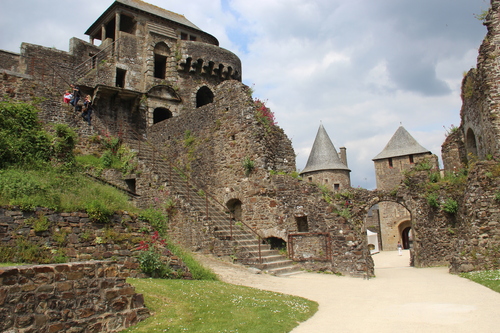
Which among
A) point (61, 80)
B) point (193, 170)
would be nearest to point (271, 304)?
point (193, 170)

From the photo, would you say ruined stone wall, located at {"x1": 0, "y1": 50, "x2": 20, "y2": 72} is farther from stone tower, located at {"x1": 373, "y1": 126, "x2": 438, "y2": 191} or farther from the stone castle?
stone tower, located at {"x1": 373, "y1": 126, "x2": 438, "y2": 191}

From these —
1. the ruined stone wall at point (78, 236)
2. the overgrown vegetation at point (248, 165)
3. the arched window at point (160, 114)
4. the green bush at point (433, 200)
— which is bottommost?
the ruined stone wall at point (78, 236)

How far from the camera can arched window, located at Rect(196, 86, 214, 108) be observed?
83.3 feet

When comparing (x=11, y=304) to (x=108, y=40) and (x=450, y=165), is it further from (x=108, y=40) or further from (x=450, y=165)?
(x=108, y=40)

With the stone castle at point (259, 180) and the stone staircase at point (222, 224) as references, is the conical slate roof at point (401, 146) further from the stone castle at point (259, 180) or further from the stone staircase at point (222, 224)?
the stone staircase at point (222, 224)

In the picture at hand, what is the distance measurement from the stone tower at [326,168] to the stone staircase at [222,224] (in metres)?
23.8

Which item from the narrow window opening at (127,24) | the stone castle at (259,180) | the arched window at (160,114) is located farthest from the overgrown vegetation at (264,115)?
the narrow window opening at (127,24)

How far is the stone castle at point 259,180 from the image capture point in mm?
12211

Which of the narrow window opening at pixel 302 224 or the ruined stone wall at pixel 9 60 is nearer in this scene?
the narrow window opening at pixel 302 224

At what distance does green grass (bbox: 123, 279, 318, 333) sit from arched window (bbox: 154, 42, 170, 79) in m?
19.5

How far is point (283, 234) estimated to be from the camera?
44.0 feet

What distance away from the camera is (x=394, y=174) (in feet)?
118

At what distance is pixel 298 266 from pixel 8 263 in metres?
8.75

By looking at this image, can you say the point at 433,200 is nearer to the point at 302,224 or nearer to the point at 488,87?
the point at 488,87
